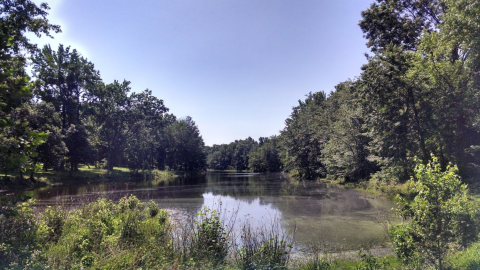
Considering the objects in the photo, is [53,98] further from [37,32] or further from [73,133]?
[37,32]

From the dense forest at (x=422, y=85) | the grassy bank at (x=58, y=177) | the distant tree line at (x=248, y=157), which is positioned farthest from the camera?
the distant tree line at (x=248, y=157)

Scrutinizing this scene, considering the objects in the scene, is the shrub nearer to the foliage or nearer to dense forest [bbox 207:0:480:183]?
the foliage

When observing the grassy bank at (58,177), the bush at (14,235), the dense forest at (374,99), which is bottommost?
the grassy bank at (58,177)

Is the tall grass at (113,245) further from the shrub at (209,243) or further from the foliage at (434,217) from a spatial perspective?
the foliage at (434,217)

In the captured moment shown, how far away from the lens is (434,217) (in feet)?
17.3

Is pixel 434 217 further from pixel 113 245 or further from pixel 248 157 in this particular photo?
pixel 248 157

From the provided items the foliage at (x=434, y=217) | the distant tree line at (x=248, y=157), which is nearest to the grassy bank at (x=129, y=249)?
the foliage at (x=434, y=217)

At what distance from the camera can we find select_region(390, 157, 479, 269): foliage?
522cm

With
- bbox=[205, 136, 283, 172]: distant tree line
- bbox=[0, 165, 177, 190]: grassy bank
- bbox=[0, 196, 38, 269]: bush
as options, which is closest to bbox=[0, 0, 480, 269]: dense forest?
bbox=[0, 196, 38, 269]: bush

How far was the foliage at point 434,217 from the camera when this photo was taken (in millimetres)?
5223

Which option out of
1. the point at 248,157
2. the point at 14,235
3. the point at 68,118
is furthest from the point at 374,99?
the point at 248,157

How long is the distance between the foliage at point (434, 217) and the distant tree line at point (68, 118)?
22.4ft

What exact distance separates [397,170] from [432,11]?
14.5 m

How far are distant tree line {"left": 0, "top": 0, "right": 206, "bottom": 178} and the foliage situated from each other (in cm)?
683
